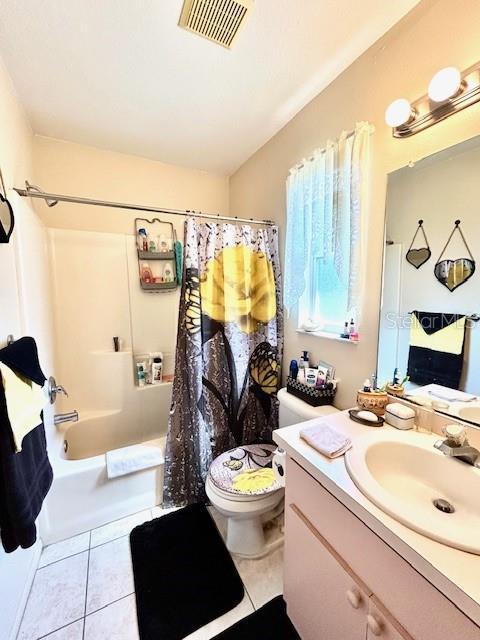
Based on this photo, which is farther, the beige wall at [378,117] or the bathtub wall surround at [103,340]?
the bathtub wall surround at [103,340]

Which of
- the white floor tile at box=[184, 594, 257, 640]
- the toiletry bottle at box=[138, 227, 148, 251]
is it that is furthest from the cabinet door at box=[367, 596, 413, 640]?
the toiletry bottle at box=[138, 227, 148, 251]

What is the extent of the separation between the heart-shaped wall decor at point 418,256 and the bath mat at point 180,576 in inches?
64.8

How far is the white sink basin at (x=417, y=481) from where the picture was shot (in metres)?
0.60

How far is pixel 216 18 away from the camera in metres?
1.05

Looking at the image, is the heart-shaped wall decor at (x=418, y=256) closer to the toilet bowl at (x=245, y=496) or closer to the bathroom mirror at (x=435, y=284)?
the bathroom mirror at (x=435, y=284)

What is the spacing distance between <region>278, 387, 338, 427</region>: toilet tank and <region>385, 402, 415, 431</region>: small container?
350 mm

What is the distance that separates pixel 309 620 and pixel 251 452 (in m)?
0.72

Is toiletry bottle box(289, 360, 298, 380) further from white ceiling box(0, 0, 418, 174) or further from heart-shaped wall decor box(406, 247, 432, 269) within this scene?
white ceiling box(0, 0, 418, 174)

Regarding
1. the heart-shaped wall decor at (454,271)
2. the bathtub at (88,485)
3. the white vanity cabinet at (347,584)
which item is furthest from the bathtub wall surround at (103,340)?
the heart-shaped wall decor at (454,271)

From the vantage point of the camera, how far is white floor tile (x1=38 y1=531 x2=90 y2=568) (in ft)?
4.49

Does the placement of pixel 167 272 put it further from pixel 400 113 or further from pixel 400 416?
pixel 400 416

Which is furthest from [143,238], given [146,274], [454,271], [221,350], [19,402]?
[454,271]

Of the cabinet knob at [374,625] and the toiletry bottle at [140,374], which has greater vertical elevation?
the toiletry bottle at [140,374]

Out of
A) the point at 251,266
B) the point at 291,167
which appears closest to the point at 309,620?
the point at 251,266
